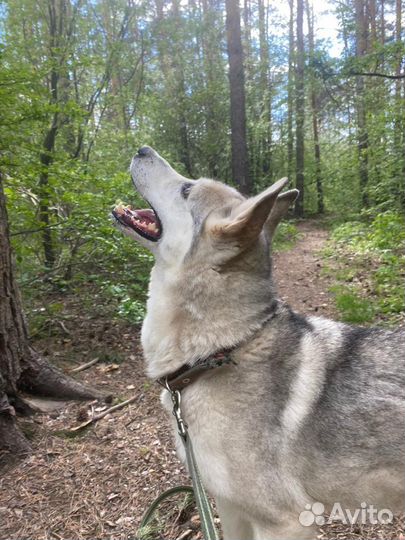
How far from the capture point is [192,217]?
7.53 feet

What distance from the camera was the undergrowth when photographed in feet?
16.9

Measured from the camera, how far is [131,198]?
560 centimetres

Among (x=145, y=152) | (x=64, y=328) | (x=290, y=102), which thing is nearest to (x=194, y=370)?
(x=145, y=152)

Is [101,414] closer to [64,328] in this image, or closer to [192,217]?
[64,328]

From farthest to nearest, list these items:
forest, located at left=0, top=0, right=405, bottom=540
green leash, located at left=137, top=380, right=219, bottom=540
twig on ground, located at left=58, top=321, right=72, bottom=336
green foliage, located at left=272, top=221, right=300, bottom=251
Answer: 1. green foliage, located at left=272, top=221, right=300, bottom=251
2. twig on ground, located at left=58, top=321, right=72, bottom=336
3. forest, located at left=0, top=0, right=405, bottom=540
4. green leash, located at left=137, top=380, right=219, bottom=540

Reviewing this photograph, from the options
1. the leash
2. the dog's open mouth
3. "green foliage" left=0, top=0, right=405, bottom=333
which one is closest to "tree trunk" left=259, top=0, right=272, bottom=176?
"green foliage" left=0, top=0, right=405, bottom=333

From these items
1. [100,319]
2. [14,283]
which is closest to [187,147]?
[100,319]

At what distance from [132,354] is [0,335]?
5.90 ft

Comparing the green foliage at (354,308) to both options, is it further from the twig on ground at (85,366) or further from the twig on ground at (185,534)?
the twig on ground at (185,534)

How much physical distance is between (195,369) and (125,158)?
360 inches

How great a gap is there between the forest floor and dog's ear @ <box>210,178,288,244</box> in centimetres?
185

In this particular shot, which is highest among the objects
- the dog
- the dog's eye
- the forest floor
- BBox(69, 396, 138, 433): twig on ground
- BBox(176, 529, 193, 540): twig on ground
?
the dog's eye

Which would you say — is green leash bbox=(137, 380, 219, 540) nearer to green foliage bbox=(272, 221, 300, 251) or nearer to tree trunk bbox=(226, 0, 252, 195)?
green foliage bbox=(272, 221, 300, 251)

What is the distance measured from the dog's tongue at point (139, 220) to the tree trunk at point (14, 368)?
4.23 ft
